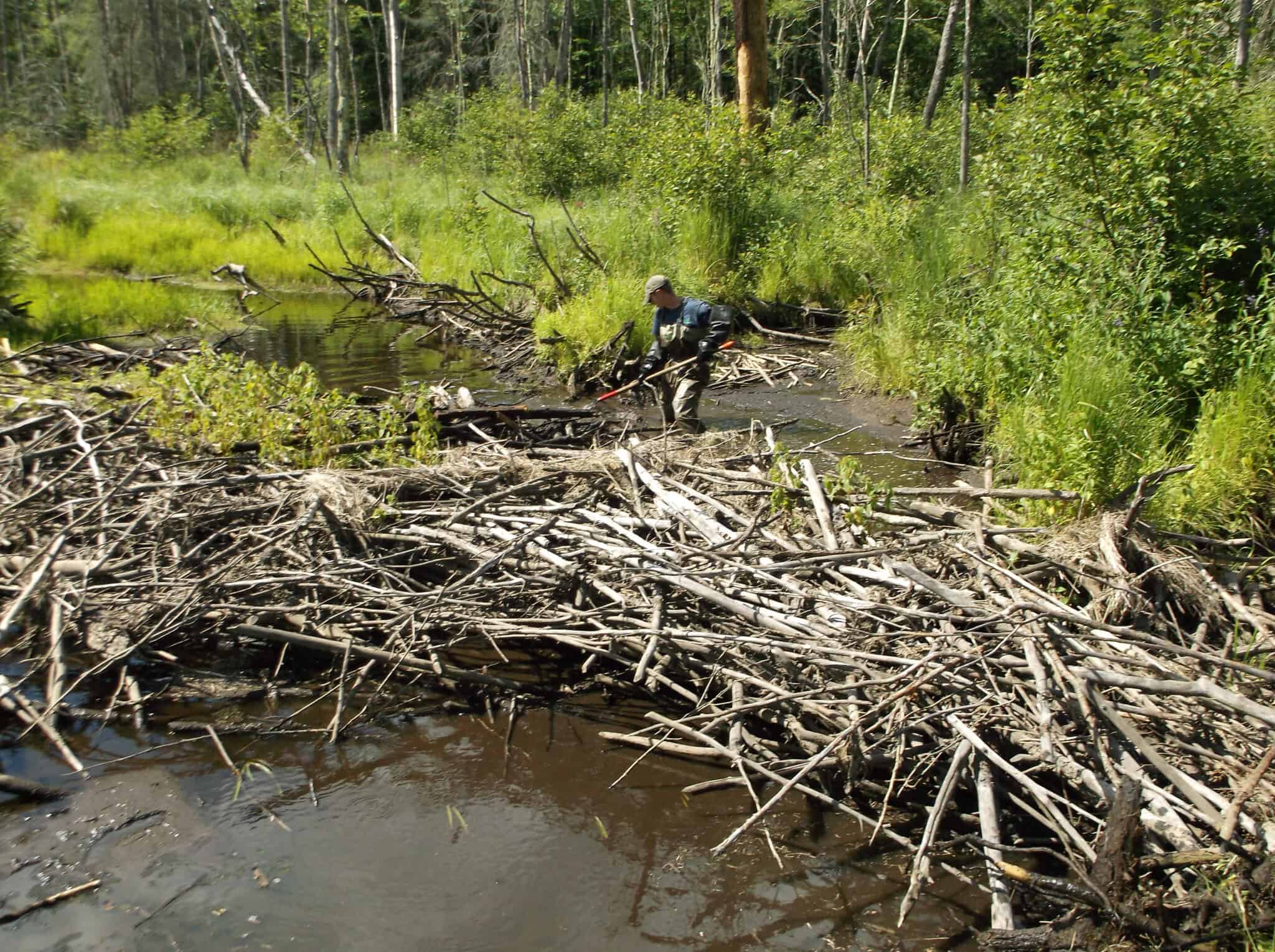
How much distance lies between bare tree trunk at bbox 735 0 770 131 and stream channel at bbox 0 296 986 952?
13.8 meters

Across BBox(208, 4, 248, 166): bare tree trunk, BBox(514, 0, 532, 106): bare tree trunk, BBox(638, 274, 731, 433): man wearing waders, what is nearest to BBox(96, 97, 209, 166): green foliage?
BBox(208, 4, 248, 166): bare tree trunk

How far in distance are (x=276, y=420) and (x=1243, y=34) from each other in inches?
300

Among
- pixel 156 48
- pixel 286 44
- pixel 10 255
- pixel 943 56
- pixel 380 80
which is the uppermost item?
pixel 156 48

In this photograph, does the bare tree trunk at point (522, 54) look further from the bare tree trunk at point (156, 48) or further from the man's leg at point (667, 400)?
the man's leg at point (667, 400)

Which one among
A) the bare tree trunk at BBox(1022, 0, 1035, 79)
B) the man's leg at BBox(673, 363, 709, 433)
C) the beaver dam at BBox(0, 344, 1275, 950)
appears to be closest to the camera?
the beaver dam at BBox(0, 344, 1275, 950)

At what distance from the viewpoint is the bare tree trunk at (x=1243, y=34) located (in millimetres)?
7191

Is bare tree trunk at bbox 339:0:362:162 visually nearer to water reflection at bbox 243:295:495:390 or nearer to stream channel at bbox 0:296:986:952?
water reflection at bbox 243:295:495:390

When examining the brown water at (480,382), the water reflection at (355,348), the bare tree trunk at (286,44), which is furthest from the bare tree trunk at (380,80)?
the brown water at (480,382)

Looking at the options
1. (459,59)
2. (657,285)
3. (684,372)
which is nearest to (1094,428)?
(684,372)

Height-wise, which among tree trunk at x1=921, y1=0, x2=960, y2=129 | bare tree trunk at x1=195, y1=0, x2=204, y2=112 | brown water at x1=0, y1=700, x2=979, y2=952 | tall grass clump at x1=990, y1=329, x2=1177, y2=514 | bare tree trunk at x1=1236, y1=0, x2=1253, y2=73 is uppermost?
bare tree trunk at x1=195, y1=0, x2=204, y2=112

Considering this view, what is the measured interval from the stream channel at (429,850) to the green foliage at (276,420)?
210cm

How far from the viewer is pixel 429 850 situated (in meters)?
4.05

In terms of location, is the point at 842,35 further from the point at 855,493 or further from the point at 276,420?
the point at 855,493

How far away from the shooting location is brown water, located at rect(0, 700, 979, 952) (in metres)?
3.61
